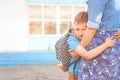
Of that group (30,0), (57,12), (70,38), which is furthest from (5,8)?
(70,38)

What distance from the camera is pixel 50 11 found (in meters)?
17.8

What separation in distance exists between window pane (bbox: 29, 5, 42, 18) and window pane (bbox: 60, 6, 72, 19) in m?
1.03

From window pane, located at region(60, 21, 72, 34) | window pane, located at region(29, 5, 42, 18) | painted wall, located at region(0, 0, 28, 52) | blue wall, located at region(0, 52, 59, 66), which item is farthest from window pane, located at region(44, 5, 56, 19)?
blue wall, located at region(0, 52, 59, 66)

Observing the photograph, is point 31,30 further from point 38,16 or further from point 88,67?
point 88,67

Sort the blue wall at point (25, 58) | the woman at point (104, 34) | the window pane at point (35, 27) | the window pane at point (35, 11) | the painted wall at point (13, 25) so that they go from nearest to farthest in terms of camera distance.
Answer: the woman at point (104, 34), the blue wall at point (25, 58), the painted wall at point (13, 25), the window pane at point (35, 11), the window pane at point (35, 27)

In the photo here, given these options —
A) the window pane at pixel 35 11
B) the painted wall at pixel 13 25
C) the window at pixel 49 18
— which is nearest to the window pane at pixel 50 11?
the window at pixel 49 18

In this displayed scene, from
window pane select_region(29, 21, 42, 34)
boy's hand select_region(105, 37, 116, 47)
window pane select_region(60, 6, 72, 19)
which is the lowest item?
window pane select_region(29, 21, 42, 34)

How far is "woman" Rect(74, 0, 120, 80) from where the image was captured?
2.38 meters

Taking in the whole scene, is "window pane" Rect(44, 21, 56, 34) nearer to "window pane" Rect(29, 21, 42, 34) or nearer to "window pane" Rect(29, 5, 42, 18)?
"window pane" Rect(29, 21, 42, 34)

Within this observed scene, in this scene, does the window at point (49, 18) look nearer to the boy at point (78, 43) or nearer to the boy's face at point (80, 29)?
the boy at point (78, 43)

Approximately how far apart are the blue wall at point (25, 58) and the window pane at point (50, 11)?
269cm

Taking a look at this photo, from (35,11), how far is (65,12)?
4.61 ft

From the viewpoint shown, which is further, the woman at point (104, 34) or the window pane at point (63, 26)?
the window pane at point (63, 26)

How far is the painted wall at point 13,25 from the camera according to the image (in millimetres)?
16922
